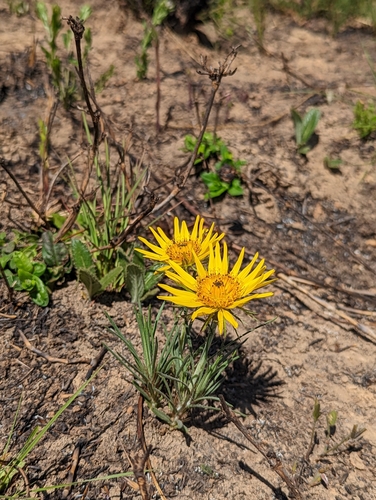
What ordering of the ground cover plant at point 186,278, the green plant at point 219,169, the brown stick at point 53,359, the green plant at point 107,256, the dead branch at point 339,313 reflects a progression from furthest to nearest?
the green plant at point 219,169
the dead branch at point 339,313
the green plant at point 107,256
the brown stick at point 53,359
the ground cover plant at point 186,278

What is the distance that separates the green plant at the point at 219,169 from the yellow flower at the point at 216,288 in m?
1.23

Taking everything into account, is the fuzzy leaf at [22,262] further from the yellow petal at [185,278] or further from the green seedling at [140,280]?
the yellow petal at [185,278]

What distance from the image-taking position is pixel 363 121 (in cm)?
308

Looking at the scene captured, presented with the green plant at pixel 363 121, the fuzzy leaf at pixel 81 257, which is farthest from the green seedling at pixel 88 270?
the green plant at pixel 363 121

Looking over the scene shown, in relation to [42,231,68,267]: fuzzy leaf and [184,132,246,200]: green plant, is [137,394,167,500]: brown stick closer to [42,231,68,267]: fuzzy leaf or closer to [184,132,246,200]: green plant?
[42,231,68,267]: fuzzy leaf

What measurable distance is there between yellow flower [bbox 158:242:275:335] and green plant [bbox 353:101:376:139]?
6.48 ft

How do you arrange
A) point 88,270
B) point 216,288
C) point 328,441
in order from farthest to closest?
1. point 88,270
2. point 328,441
3. point 216,288

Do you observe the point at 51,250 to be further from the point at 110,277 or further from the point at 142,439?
the point at 142,439

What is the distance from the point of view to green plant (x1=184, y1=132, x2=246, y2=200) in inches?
107

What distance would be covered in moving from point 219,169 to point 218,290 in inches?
58.1

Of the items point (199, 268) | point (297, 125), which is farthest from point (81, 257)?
point (297, 125)

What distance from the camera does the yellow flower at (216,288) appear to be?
1.37 meters

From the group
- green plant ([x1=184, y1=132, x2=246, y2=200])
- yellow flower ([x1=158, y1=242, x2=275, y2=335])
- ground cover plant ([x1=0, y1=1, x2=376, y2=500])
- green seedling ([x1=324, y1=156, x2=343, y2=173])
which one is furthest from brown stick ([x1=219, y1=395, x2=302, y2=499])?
green seedling ([x1=324, y1=156, x2=343, y2=173])

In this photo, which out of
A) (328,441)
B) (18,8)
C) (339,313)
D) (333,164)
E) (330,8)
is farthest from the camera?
(330,8)
